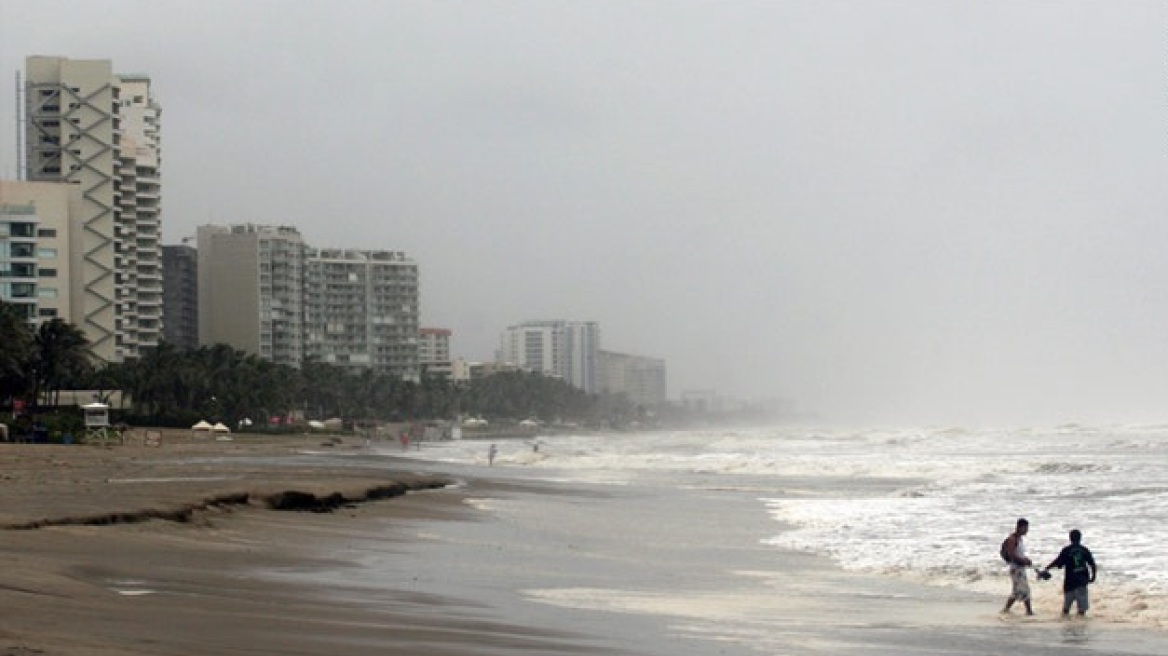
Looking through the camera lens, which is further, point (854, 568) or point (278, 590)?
point (854, 568)

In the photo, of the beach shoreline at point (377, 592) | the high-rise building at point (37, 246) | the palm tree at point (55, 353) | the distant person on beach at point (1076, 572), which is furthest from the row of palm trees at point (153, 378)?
the distant person on beach at point (1076, 572)

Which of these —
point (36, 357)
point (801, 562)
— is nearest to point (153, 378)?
point (36, 357)

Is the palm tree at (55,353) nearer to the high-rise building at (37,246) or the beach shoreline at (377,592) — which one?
the high-rise building at (37,246)

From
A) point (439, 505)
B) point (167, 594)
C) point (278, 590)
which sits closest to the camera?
point (167, 594)

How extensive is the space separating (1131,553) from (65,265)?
12612cm

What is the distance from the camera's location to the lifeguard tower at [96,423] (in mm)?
76875

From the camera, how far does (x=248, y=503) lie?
92.8ft

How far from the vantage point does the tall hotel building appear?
482 ft

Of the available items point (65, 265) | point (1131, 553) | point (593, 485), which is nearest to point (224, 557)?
point (1131, 553)

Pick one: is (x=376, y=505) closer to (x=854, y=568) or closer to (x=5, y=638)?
(x=854, y=568)

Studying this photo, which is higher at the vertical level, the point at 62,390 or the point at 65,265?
the point at 65,265

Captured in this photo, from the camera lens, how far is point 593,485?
52.6 meters

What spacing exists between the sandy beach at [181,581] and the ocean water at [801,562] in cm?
171

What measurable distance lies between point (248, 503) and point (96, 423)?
57.6m
